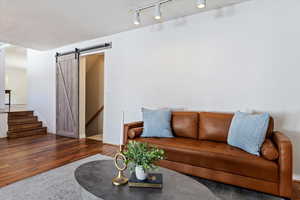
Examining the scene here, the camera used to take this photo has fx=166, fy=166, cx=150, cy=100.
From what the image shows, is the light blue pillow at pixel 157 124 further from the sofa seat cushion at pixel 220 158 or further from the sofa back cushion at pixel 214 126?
the sofa back cushion at pixel 214 126

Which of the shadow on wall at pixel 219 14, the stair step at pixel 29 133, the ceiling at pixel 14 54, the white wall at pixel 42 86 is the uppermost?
the ceiling at pixel 14 54

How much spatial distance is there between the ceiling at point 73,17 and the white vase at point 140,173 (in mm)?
2322

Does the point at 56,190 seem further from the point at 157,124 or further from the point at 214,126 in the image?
the point at 214,126

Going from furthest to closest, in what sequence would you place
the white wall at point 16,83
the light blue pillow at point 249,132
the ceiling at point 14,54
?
1. the white wall at point 16,83
2. the ceiling at point 14,54
3. the light blue pillow at point 249,132

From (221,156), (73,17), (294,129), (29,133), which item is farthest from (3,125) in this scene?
(294,129)

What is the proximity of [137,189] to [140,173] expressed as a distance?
0.11 metres

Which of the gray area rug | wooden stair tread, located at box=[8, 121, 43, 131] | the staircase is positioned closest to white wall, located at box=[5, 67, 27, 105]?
the staircase

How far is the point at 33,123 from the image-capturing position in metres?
5.05

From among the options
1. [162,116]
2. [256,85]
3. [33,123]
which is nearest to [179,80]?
[162,116]

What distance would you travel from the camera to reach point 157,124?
2.67 m

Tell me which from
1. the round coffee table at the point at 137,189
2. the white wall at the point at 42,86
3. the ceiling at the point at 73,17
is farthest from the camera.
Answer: the white wall at the point at 42,86

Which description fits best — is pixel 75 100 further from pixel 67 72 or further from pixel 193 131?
pixel 193 131

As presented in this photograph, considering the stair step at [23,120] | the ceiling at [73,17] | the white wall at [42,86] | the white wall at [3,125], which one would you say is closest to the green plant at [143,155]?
the ceiling at [73,17]

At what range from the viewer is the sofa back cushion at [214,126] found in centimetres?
239
